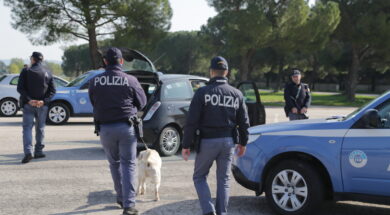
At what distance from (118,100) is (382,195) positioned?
293 centimetres

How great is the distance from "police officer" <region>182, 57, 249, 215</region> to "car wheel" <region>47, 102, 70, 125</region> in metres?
10.4

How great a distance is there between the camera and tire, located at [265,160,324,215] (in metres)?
4.94

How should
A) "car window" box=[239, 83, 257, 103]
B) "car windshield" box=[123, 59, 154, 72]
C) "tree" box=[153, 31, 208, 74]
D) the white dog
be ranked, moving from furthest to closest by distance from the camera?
1. "tree" box=[153, 31, 208, 74]
2. "car window" box=[239, 83, 257, 103]
3. "car windshield" box=[123, 59, 154, 72]
4. the white dog

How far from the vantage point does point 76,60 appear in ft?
393

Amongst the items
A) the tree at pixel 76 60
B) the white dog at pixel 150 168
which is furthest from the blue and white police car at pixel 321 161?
the tree at pixel 76 60

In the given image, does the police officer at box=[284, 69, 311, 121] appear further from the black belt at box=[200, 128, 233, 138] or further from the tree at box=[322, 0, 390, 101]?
the tree at box=[322, 0, 390, 101]

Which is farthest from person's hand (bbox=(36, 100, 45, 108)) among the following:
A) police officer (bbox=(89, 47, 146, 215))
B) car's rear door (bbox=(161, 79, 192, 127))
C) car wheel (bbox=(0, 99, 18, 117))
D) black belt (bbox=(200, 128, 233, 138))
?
car wheel (bbox=(0, 99, 18, 117))

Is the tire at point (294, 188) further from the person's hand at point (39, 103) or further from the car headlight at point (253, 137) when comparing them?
the person's hand at point (39, 103)

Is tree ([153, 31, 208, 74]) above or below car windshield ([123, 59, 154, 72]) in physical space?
above

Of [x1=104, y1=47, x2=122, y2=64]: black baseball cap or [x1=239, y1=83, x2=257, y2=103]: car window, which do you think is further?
[x1=239, y1=83, x2=257, y2=103]: car window

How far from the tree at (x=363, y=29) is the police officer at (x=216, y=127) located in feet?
102

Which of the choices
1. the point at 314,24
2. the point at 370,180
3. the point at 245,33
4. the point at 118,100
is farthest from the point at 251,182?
the point at 314,24

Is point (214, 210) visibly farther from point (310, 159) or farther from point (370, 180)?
point (370, 180)

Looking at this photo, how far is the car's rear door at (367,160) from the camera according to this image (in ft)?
15.2
